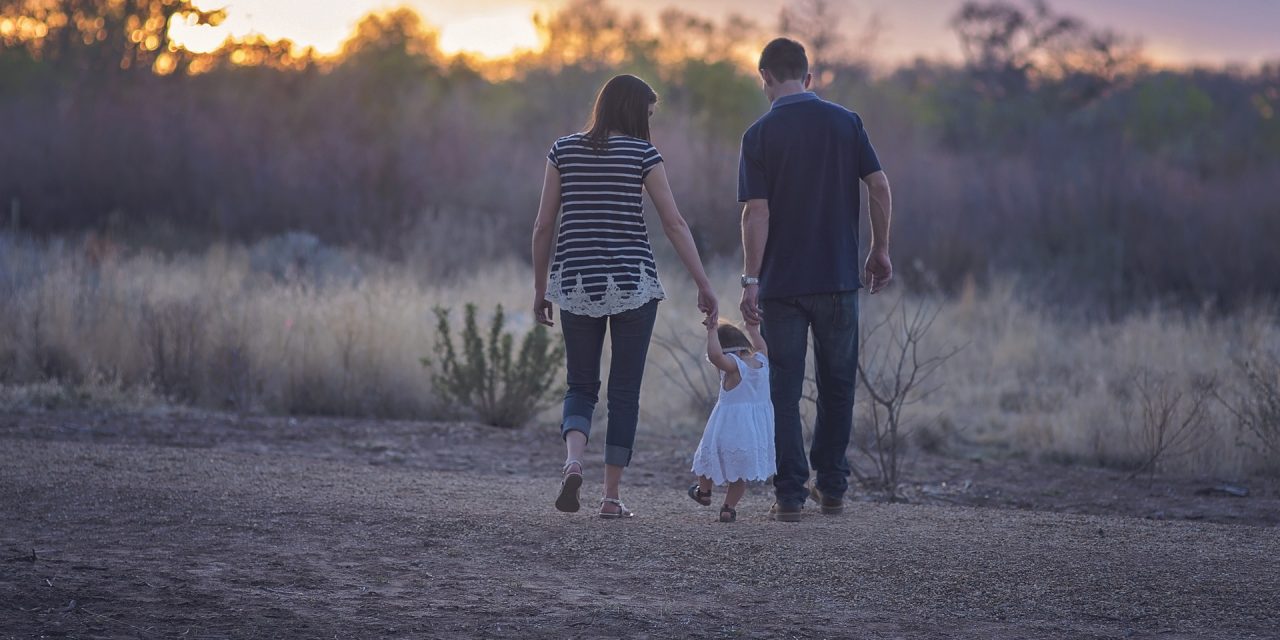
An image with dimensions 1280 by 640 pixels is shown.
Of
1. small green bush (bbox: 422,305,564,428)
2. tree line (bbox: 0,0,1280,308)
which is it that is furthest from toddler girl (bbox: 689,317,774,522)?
tree line (bbox: 0,0,1280,308)

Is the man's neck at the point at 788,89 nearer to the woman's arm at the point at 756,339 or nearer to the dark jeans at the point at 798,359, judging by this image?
the dark jeans at the point at 798,359

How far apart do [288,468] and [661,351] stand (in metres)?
5.72

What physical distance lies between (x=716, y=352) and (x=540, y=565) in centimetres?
115

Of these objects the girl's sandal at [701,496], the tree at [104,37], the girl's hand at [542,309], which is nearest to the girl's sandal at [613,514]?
the girl's sandal at [701,496]

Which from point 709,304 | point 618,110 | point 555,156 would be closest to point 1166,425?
point 709,304

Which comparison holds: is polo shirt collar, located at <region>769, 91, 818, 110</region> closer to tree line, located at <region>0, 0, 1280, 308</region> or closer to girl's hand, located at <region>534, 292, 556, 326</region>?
girl's hand, located at <region>534, 292, 556, 326</region>

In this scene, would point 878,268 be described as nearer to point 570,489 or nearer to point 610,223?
point 610,223

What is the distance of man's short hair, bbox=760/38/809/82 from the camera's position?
231 inches

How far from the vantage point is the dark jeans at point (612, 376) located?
5746 mm

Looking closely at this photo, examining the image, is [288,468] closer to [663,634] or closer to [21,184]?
[663,634]

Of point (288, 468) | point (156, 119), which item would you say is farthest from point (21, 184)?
point (288, 468)

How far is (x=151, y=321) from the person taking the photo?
424 inches

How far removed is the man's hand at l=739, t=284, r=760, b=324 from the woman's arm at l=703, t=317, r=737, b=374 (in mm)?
193

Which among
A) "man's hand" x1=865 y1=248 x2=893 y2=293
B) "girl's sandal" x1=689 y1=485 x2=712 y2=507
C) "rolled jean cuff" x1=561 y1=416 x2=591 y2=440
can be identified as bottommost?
"girl's sandal" x1=689 y1=485 x2=712 y2=507
